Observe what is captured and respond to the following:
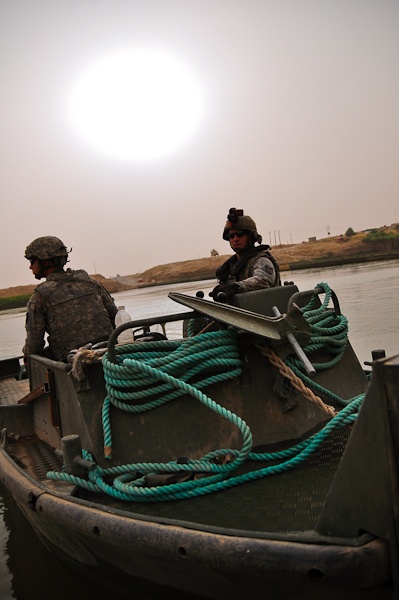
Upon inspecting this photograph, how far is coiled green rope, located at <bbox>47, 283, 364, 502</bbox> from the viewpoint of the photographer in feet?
10.9

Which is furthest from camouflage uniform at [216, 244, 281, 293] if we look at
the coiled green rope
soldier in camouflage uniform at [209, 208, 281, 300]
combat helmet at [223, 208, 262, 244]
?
the coiled green rope

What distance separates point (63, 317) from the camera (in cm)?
523

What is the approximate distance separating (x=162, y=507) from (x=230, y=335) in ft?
3.64

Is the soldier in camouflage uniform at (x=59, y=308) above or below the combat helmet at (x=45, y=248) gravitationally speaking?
below

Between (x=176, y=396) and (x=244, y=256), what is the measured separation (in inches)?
76.8

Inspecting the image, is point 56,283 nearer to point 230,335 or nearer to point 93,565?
point 230,335

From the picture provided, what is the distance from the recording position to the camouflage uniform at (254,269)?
473cm

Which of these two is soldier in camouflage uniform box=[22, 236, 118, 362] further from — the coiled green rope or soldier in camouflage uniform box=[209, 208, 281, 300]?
the coiled green rope

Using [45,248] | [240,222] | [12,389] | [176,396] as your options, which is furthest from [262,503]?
[12,389]

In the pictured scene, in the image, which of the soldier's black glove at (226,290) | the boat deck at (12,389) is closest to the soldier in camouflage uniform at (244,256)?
the soldier's black glove at (226,290)

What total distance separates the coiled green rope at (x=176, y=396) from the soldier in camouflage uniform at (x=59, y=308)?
163 cm

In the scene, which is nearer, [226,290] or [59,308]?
[226,290]

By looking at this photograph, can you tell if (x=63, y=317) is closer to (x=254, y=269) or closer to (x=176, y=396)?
(x=254, y=269)

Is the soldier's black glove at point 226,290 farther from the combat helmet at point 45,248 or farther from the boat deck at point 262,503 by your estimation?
the combat helmet at point 45,248
